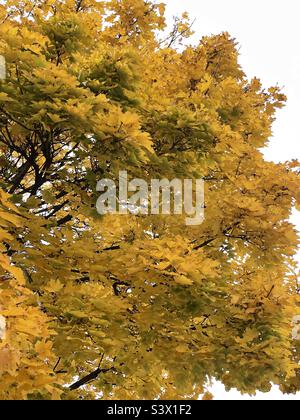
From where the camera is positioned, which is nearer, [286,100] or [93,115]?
[93,115]

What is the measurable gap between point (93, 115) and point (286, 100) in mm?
5685

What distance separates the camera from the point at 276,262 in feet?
20.7

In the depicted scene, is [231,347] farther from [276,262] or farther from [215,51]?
[215,51]

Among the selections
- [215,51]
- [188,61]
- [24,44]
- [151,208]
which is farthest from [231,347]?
[215,51]

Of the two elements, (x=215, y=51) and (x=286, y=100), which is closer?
(x=215, y=51)

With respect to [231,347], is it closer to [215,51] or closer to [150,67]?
[150,67]

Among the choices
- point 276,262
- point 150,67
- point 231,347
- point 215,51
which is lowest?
point 231,347

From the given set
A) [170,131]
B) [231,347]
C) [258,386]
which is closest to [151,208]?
[170,131]

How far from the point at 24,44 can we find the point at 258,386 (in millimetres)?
4675

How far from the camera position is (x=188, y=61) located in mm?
8164

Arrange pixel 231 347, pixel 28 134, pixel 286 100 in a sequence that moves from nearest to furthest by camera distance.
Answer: pixel 231 347
pixel 28 134
pixel 286 100

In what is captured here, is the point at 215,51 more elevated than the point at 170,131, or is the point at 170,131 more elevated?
the point at 215,51

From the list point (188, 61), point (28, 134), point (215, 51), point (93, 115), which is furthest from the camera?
point (215, 51)

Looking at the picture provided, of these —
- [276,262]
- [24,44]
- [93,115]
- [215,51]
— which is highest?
[215,51]
